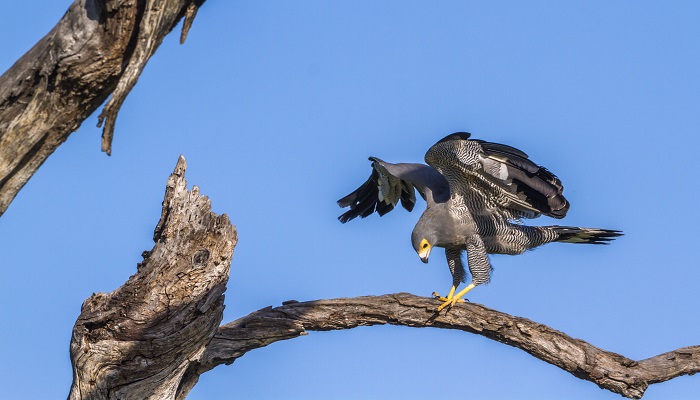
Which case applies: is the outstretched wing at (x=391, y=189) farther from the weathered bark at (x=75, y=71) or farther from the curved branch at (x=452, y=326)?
the weathered bark at (x=75, y=71)

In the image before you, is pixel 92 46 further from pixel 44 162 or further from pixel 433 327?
pixel 433 327

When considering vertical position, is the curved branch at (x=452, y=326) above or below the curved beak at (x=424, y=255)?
below

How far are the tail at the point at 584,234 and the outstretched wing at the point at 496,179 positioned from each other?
1.32 ft

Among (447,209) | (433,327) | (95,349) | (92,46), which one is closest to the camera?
(92,46)

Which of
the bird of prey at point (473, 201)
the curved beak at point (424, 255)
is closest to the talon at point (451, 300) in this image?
the bird of prey at point (473, 201)

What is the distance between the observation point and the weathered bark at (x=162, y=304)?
5660 mm

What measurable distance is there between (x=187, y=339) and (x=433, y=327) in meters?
2.58

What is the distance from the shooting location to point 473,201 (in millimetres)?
9117

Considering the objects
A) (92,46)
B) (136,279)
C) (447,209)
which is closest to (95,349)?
(136,279)

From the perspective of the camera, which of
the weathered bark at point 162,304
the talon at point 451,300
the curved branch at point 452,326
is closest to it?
the weathered bark at point 162,304

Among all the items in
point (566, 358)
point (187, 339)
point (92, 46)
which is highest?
point (566, 358)

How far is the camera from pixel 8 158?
401cm

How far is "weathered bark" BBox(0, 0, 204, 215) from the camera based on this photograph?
3902 millimetres

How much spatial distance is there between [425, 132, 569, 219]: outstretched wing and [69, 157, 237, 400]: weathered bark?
3505 mm
